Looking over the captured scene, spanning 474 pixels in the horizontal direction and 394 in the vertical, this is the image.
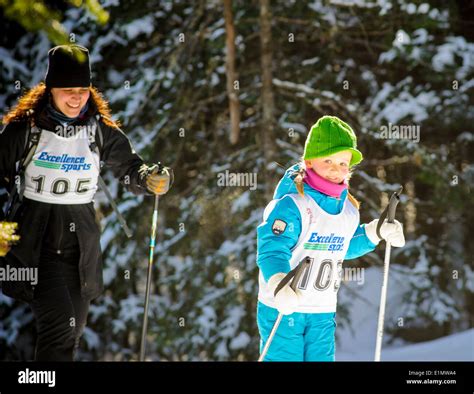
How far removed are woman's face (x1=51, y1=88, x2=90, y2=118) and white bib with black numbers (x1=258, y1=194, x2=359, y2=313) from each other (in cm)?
120

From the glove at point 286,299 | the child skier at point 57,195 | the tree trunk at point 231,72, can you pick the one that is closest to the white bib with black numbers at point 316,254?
the glove at point 286,299

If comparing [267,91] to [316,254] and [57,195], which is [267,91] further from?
[316,254]

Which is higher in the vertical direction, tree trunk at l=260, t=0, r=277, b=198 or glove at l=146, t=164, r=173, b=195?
tree trunk at l=260, t=0, r=277, b=198

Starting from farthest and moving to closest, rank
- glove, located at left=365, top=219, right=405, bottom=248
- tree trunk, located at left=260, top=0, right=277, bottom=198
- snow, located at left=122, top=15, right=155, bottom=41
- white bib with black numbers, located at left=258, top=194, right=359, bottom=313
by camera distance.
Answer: snow, located at left=122, top=15, right=155, bottom=41, tree trunk, located at left=260, top=0, right=277, bottom=198, glove, located at left=365, top=219, right=405, bottom=248, white bib with black numbers, located at left=258, top=194, right=359, bottom=313

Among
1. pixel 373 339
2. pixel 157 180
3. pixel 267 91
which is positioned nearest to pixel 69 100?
pixel 157 180

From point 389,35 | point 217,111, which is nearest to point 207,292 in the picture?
point 217,111

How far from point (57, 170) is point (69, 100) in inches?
14.8

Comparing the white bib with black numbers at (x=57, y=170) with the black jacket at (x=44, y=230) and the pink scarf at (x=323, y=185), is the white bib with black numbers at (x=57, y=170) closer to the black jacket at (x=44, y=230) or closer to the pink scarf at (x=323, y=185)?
the black jacket at (x=44, y=230)

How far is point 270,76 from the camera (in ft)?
31.7

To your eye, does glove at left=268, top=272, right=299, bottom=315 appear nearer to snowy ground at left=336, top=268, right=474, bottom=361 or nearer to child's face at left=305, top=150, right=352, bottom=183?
child's face at left=305, top=150, right=352, bottom=183

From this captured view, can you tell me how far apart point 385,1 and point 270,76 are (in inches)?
64.8

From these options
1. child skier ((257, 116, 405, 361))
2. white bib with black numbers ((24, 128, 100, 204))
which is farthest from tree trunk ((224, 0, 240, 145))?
child skier ((257, 116, 405, 361))

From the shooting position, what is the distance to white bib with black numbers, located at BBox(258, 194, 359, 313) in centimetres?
410

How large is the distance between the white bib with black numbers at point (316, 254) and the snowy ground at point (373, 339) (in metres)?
5.49
